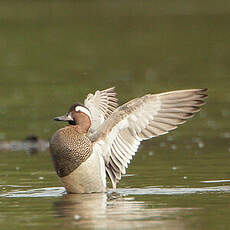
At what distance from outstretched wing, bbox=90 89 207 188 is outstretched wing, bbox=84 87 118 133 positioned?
192 cm

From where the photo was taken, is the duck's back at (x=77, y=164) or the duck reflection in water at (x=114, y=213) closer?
the duck reflection in water at (x=114, y=213)

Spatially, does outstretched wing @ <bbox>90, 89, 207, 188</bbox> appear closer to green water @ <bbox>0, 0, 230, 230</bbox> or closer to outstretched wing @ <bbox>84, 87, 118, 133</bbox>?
green water @ <bbox>0, 0, 230, 230</bbox>

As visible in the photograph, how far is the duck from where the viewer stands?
46.4 ft

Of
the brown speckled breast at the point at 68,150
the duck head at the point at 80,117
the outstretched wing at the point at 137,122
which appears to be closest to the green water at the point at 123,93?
the brown speckled breast at the point at 68,150

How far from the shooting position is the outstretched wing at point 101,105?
649 inches

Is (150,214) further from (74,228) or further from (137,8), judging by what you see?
(137,8)

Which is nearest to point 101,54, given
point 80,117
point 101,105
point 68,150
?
point 101,105

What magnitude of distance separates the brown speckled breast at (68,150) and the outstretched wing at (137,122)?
0.25m

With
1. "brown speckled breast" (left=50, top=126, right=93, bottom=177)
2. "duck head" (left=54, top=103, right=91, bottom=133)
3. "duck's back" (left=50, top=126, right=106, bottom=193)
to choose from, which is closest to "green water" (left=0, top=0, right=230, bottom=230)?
"duck's back" (left=50, top=126, right=106, bottom=193)

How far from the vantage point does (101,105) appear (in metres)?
16.7

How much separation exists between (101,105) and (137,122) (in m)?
2.40

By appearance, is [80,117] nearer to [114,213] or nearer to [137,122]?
[137,122]

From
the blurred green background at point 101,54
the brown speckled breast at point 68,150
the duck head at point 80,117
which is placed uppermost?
the duck head at point 80,117

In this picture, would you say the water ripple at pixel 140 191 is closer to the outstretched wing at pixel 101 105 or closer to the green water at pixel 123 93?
the green water at pixel 123 93
